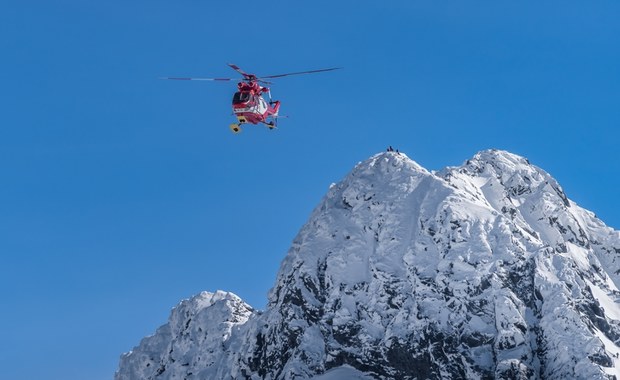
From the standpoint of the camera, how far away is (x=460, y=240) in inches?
6575

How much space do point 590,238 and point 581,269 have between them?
17774 mm

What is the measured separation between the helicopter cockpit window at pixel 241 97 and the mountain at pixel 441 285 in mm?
62491

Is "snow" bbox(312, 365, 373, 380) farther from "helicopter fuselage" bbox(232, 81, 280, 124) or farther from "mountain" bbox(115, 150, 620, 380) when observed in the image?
"helicopter fuselage" bbox(232, 81, 280, 124)

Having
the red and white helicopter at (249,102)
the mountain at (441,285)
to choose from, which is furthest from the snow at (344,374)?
the red and white helicopter at (249,102)

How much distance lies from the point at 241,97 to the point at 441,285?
6291cm

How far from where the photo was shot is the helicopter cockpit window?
111m

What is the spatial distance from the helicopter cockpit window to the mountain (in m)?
62.5

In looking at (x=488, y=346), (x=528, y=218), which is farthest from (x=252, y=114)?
(x=528, y=218)

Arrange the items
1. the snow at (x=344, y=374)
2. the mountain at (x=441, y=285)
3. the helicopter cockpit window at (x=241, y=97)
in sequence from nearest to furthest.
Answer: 1. the helicopter cockpit window at (x=241, y=97)
2. the mountain at (x=441, y=285)
3. the snow at (x=344, y=374)

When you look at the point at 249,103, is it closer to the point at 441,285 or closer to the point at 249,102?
the point at 249,102

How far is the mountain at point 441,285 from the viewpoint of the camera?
156 meters

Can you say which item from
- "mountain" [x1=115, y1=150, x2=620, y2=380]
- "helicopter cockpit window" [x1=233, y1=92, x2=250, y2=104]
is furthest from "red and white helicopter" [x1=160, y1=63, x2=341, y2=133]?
"mountain" [x1=115, y1=150, x2=620, y2=380]

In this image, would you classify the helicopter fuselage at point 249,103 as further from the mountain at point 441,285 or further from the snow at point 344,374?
the snow at point 344,374

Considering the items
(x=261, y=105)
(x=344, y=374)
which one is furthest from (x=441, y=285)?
(x=261, y=105)
